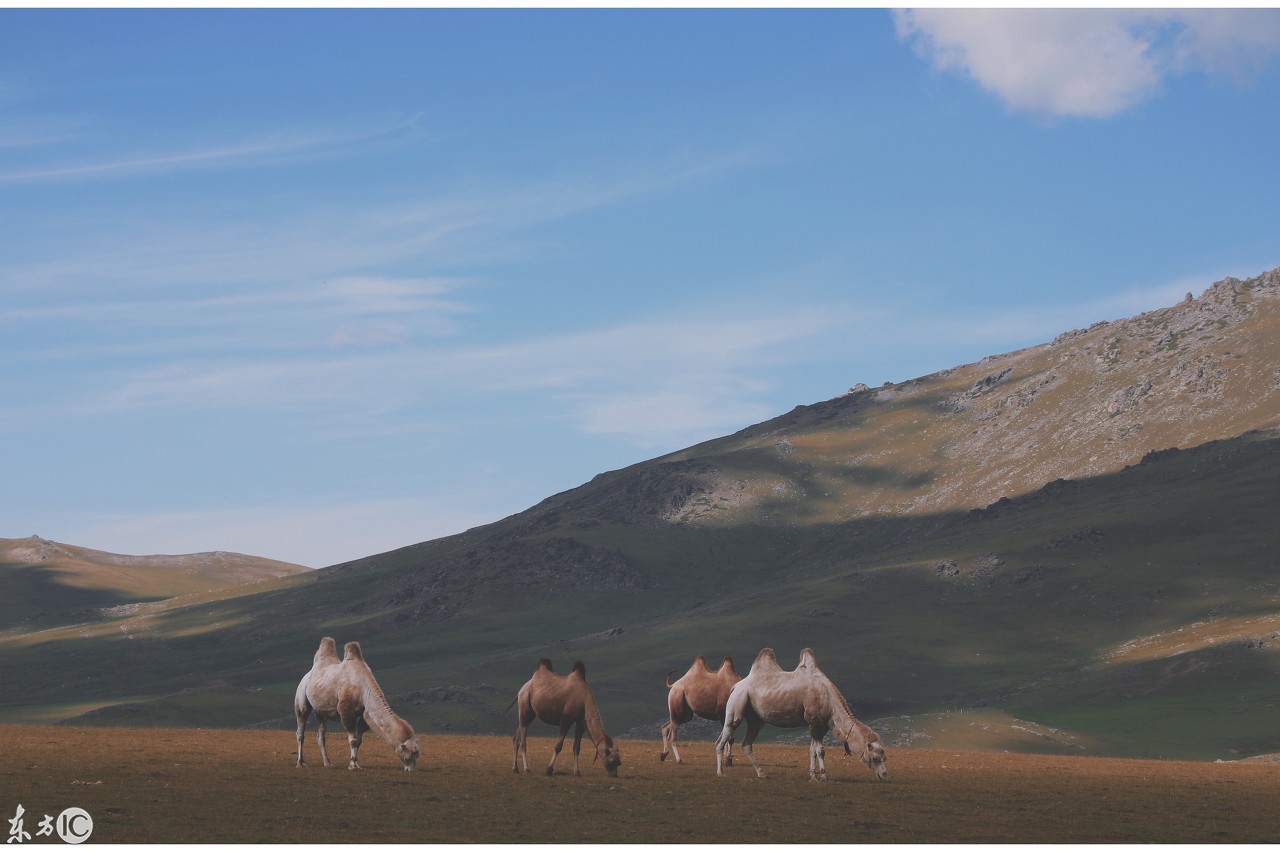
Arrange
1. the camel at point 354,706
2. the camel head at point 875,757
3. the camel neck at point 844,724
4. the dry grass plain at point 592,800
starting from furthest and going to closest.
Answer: the camel head at point 875,757 < the camel neck at point 844,724 < the camel at point 354,706 < the dry grass plain at point 592,800

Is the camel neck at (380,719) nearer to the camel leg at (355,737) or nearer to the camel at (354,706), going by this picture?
the camel at (354,706)

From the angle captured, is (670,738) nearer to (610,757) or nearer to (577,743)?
(577,743)

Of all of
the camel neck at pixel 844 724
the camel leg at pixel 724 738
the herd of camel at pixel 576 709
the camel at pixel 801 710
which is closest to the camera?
the herd of camel at pixel 576 709

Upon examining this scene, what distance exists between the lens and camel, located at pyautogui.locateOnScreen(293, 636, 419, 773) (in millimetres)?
38562

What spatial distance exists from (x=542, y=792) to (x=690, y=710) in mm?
11598

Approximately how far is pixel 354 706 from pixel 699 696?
12576 mm

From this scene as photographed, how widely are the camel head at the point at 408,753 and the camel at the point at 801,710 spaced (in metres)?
9.27

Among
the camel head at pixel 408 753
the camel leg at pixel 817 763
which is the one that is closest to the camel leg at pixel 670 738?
the camel leg at pixel 817 763

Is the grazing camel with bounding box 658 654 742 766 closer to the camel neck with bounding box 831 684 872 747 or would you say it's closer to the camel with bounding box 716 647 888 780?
the camel with bounding box 716 647 888 780

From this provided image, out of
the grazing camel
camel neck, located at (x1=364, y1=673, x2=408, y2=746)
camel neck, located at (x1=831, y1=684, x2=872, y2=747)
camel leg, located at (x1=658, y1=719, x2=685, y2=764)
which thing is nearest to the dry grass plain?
camel leg, located at (x1=658, y1=719, x2=685, y2=764)

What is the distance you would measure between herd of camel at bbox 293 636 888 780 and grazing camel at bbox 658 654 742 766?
142 inches

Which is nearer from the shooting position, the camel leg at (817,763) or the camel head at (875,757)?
the camel leg at (817,763)

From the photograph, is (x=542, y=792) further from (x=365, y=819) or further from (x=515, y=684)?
(x=515, y=684)

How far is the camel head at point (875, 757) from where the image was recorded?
3966 cm
